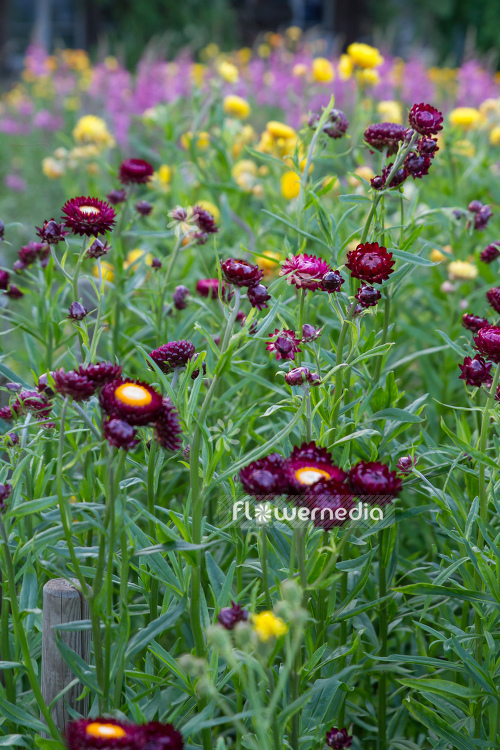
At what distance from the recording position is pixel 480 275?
260 centimetres

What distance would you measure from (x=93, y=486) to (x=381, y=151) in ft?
3.04

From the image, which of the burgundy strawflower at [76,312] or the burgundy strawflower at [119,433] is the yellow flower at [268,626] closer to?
the burgundy strawflower at [119,433]

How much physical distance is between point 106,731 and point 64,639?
1.54ft

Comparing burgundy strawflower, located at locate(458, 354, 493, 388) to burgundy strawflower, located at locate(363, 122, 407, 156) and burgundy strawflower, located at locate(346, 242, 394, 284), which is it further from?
burgundy strawflower, located at locate(363, 122, 407, 156)

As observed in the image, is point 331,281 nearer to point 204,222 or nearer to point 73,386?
point 73,386


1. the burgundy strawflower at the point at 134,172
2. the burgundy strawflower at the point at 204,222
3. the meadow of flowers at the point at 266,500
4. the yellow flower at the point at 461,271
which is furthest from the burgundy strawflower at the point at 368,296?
the yellow flower at the point at 461,271

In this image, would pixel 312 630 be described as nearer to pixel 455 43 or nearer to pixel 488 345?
pixel 488 345

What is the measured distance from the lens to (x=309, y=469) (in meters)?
1.00

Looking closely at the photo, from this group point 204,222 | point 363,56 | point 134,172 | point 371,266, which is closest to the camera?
point 371,266

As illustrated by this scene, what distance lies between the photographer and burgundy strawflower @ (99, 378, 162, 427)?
0.95m

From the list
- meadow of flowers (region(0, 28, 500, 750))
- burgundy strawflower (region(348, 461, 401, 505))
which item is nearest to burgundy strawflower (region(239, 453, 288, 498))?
meadow of flowers (region(0, 28, 500, 750))

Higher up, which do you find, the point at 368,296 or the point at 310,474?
the point at 368,296

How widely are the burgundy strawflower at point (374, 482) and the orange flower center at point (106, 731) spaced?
0.42 metres

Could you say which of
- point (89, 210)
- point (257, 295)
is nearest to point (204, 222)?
point (89, 210)
